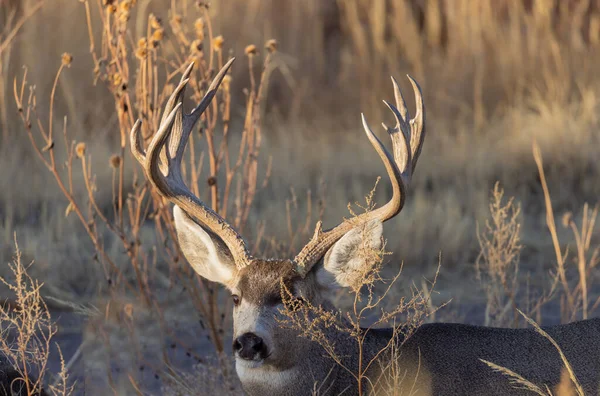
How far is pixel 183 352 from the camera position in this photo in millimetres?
7125

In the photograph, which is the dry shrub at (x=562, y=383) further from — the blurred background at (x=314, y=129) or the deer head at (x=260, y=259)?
the blurred background at (x=314, y=129)

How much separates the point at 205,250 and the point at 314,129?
290 inches

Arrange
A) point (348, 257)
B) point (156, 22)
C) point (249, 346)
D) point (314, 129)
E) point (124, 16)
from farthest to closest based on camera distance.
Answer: point (314, 129) < point (156, 22) < point (124, 16) < point (348, 257) < point (249, 346)

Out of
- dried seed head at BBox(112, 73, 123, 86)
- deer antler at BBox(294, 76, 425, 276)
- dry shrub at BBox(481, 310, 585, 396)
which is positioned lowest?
dry shrub at BBox(481, 310, 585, 396)

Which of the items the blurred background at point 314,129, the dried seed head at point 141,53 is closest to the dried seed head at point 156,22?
the blurred background at point 314,129

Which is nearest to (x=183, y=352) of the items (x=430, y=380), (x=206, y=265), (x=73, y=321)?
(x=73, y=321)

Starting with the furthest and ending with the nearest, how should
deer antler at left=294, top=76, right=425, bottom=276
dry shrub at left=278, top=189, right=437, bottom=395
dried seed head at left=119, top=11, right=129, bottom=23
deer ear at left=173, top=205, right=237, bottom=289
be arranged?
dried seed head at left=119, top=11, right=129, bottom=23
deer ear at left=173, top=205, right=237, bottom=289
deer antler at left=294, top=76, right=425, bottom=276
dry shrub at left=278, top=189, right=437, bottom=395

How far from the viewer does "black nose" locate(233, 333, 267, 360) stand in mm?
4516

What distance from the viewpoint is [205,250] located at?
5.18 meters

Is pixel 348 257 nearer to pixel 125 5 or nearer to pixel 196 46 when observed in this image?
pixel 196 46

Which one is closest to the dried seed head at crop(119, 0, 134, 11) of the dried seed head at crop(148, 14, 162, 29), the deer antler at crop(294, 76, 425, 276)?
the dried seed head at crop(148, 14, 162, 29)

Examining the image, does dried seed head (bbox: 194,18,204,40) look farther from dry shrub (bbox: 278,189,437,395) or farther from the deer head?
dry shrub (bbox: 278,189,437,395)

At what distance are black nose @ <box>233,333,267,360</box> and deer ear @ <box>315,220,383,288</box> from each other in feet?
1.64

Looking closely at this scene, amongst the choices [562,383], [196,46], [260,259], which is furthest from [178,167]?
[562,383]
